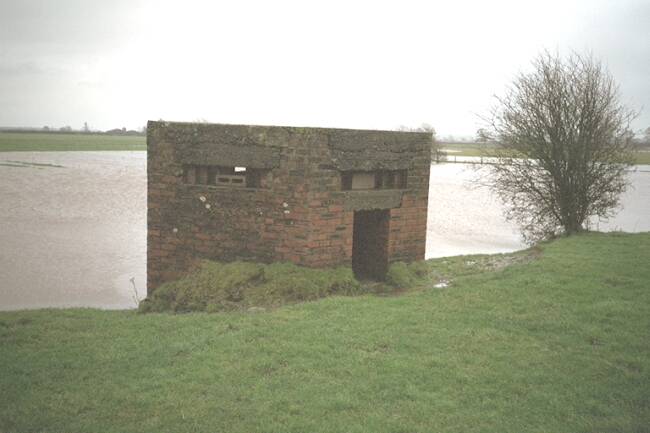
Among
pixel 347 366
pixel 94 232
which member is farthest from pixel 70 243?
pixel 347 366

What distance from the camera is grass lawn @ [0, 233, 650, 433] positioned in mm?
4121

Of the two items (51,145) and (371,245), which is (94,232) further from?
(51,145)

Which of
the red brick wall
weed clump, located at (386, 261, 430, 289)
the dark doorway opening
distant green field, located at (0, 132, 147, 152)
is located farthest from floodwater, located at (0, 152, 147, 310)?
distant green field, located at (0, 132, 147, 152)

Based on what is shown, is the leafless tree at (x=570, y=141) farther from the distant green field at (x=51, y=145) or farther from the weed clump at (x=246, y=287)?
the distant green field at (x=51, y=145)

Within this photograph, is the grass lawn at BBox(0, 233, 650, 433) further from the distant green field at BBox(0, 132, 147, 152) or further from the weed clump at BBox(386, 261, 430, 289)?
the distant green field at BBox(0, 132, 147, 152)

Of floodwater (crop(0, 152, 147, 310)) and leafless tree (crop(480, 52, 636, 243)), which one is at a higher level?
leafless tree (crop(480, 52, 636, 243))

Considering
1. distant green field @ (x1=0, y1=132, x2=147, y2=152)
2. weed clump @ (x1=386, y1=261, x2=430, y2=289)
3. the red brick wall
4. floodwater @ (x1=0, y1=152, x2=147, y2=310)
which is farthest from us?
distant green field @ (x1=0, y1=132, x2=147, y2=152)

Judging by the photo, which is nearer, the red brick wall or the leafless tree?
the red brick wall

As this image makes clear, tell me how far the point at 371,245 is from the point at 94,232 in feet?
35.0

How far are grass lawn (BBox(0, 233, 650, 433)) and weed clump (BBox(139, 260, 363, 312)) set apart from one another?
454 mm

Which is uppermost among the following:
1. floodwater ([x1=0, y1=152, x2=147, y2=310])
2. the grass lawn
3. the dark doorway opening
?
the dark doorway opening

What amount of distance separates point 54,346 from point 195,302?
1977mm

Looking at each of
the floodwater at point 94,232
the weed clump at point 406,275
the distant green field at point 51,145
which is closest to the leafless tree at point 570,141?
the floodwater at point 94,232

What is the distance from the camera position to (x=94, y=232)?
16391 millimetres
